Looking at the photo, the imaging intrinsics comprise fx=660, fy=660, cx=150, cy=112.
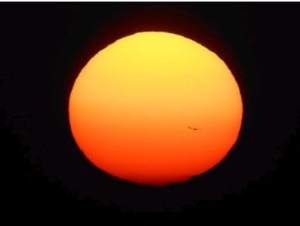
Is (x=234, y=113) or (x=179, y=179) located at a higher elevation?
(x=234, y=113)

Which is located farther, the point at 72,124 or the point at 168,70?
the point at 72,124

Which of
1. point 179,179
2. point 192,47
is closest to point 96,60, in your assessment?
point 192,47

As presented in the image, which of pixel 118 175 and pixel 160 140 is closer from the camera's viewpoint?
pixel 160 140

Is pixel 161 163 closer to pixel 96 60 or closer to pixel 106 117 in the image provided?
pixel 106 117

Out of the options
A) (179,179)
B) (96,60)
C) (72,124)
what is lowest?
(179,179)

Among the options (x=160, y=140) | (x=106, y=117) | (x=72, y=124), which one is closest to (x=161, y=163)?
(x=160, y=140)

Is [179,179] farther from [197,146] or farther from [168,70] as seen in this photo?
[168,70]
